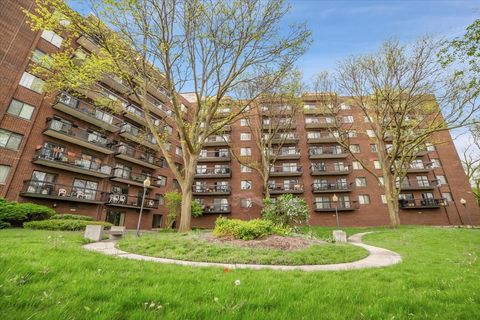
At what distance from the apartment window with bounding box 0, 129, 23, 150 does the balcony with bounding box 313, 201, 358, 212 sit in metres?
31.1

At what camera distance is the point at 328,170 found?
31641 mm

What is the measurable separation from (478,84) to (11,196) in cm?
2783

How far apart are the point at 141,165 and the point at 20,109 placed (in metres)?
12.5

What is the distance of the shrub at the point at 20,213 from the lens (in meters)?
14.3

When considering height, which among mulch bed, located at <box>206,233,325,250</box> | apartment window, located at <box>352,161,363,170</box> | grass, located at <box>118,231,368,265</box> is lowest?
grass, located at <box>118,231,368,265</box>

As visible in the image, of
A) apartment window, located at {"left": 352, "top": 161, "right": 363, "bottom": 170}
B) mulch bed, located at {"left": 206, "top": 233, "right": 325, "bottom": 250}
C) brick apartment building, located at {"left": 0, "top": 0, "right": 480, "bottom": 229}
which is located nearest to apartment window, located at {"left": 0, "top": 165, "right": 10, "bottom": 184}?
brick apartment building, located at {"left": 0, "top": 0, "right": 480, "bottom": 229}

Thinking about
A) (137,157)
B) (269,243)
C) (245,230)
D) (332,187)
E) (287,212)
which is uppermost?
(137,157)

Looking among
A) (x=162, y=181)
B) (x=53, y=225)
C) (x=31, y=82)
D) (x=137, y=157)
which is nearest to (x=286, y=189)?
(x=162, y=181)

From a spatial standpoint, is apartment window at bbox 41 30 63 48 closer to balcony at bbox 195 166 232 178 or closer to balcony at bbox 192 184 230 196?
balcony at bbox 195 166 232 178

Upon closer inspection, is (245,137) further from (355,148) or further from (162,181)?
(355,148)

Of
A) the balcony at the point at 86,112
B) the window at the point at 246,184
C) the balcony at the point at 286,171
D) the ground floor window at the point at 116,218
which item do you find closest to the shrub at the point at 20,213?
the ground floor window at the point at 116,218

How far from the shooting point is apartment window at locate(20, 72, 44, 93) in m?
18.5

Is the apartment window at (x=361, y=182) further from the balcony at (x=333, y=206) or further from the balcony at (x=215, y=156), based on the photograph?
the balcony at (x=215, y=156)

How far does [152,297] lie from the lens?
2.71m
